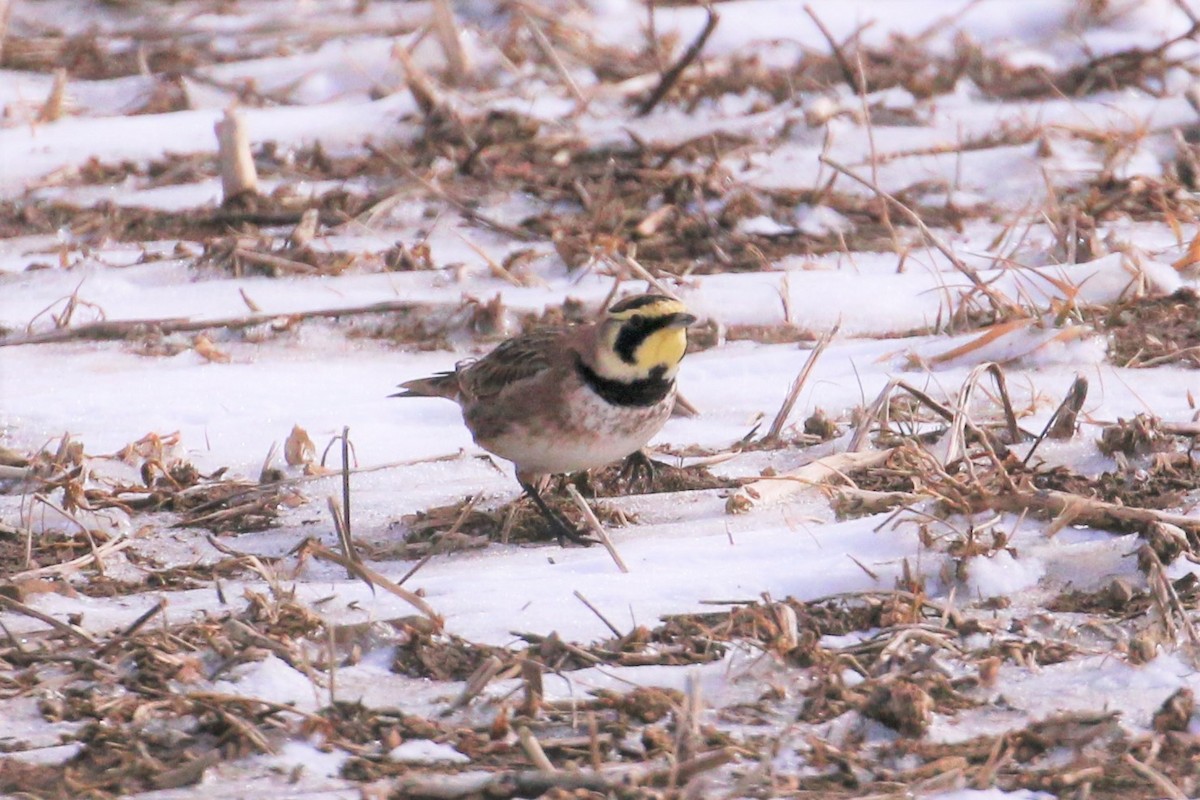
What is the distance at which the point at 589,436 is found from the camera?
4770mm

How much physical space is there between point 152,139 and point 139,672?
17.7ft

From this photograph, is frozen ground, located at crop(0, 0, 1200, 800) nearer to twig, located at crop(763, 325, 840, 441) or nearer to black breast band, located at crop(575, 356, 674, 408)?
twig, located at crop(763, 325, 840, 441)

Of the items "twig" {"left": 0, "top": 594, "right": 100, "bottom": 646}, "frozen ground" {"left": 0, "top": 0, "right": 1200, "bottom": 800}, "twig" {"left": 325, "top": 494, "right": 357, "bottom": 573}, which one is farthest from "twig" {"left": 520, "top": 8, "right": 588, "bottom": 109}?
"twig" {"left": 0, "top": 594, "right": 100, "bottom": 646}

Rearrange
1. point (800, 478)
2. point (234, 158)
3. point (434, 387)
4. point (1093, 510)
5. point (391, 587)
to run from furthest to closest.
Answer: point (234, 158) → point (434, 387) → point (800, 478) → point (1093, 510) → point (391, 587)

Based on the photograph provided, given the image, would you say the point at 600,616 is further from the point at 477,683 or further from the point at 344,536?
the point at 344,536

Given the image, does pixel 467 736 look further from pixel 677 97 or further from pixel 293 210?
pixel 677 97

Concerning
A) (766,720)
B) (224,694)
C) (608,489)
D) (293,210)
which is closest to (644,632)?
(766,720)

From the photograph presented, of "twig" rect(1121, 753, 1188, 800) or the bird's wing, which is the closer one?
"twig" rect(1121, 753, 1188, 800)

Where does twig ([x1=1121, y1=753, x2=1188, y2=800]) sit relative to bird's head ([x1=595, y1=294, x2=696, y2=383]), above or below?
below

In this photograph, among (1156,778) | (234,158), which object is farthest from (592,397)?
(234,158)

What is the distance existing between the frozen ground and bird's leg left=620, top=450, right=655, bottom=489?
0.15m

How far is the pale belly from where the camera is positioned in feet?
15.6

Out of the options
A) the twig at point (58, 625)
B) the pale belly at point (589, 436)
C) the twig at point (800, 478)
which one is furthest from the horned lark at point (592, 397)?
the twig at point (58, 625)

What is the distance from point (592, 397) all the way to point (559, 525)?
14.6 inches
